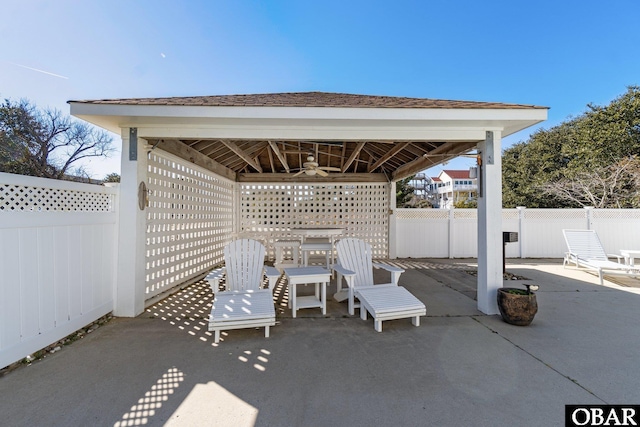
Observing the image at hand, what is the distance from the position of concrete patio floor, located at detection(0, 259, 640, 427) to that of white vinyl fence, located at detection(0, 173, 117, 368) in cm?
29

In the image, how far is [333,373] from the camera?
228cm

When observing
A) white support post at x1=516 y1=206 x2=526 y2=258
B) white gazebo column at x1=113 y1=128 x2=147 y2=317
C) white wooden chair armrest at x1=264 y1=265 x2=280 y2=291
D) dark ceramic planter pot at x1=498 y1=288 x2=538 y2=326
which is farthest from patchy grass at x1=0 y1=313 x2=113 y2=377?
white support post at x1=516 y1=206 x2=526 y2=258

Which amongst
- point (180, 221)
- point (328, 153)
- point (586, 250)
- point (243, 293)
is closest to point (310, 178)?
point (328, 153)

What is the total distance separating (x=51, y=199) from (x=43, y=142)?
57.7 ft

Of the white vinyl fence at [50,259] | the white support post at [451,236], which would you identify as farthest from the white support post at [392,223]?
the white vinyl fence at [50,259]

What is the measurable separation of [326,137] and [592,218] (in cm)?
920

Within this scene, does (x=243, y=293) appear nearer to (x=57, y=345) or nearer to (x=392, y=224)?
(x=57, y=345)

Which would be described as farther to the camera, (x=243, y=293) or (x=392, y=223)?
(x=392, y=223)

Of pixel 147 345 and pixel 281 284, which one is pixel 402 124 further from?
pixel 147 345

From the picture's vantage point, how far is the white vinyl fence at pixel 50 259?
2283mm

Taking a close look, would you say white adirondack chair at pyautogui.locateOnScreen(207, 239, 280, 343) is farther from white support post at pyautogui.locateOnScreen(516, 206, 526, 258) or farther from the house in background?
the house in background

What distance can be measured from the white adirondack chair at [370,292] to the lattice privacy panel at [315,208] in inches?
150

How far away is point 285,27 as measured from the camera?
309 inches

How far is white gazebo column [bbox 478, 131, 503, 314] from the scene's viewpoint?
11.9 ft
